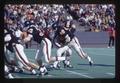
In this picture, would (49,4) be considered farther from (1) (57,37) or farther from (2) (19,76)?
(2) (19,76)

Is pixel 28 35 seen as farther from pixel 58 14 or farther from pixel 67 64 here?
pixel 67 64

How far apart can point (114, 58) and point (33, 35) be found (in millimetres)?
1419

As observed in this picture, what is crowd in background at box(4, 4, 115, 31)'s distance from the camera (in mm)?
11117

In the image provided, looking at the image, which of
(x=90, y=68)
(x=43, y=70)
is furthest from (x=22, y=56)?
(x=90, y=68)

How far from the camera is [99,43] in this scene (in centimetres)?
1123

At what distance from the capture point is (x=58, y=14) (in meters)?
11.2

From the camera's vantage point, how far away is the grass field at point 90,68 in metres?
11.2

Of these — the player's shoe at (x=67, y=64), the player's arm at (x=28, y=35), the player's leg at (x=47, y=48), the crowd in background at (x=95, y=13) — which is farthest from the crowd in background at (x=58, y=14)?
the player's shoe at (x=67, y=64)

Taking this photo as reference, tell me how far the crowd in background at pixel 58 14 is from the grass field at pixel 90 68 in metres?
0.42

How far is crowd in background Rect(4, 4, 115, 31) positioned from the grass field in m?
0.42

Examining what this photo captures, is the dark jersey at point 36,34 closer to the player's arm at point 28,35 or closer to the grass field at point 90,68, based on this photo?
the player's arm at point 28,35

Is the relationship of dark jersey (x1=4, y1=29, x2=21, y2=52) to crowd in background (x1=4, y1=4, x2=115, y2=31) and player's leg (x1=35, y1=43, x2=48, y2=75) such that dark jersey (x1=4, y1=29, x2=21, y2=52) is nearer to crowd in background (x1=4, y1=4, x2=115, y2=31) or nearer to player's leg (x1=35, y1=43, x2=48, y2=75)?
crowd in background (x1=4, y1=4, x2=115, y2=31)

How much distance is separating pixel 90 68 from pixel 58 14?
1.06 metres

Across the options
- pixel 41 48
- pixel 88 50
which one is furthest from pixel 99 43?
pixel 41 48
